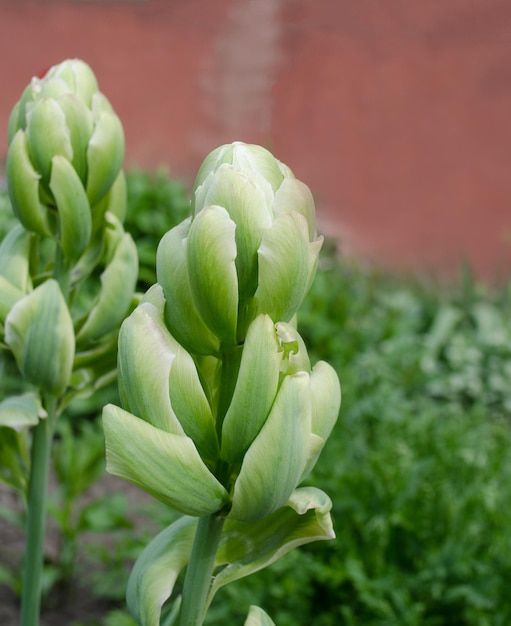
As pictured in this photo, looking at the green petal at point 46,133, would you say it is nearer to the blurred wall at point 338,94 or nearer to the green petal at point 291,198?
the green petal at point 291,198

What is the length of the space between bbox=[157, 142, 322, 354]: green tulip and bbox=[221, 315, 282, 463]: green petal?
0.06 feet

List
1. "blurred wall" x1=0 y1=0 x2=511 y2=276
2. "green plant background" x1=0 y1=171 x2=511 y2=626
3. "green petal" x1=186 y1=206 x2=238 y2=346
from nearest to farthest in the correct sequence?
1. "green petal" x1=186 y1=206 x2=238 y2=346
2. "green plant background" x1=0 y1=171 x2=511 y2=626
3. "blurred wall" x1=0 y1=0 x2=511 y2=276

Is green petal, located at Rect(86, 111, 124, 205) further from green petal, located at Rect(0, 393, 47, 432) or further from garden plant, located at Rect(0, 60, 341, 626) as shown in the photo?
garden plant, located at Rect(0, 60, 341, 626)

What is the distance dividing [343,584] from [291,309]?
3.82 ft

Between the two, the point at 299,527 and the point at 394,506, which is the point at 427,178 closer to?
the point at 394,506

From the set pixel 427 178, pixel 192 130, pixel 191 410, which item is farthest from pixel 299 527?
pixel 192 130

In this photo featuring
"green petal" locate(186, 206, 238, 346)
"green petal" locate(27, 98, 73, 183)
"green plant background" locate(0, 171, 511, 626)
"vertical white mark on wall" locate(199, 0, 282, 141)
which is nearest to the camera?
"green petal" locate(186, 206, 238, 346)

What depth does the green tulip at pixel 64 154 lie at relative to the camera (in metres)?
0.76

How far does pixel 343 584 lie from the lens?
1.58 m

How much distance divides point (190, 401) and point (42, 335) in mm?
288

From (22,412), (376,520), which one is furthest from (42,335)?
(376,520)

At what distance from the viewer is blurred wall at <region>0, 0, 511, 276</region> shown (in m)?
3.95

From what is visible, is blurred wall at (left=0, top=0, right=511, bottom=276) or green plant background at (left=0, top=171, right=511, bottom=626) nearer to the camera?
green plant background at (left=0, top=171, right=511, bottom=626)

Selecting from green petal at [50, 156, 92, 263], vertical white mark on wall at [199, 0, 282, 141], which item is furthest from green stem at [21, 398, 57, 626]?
vertical white mark on wall at [199, 0, 282, 141]
